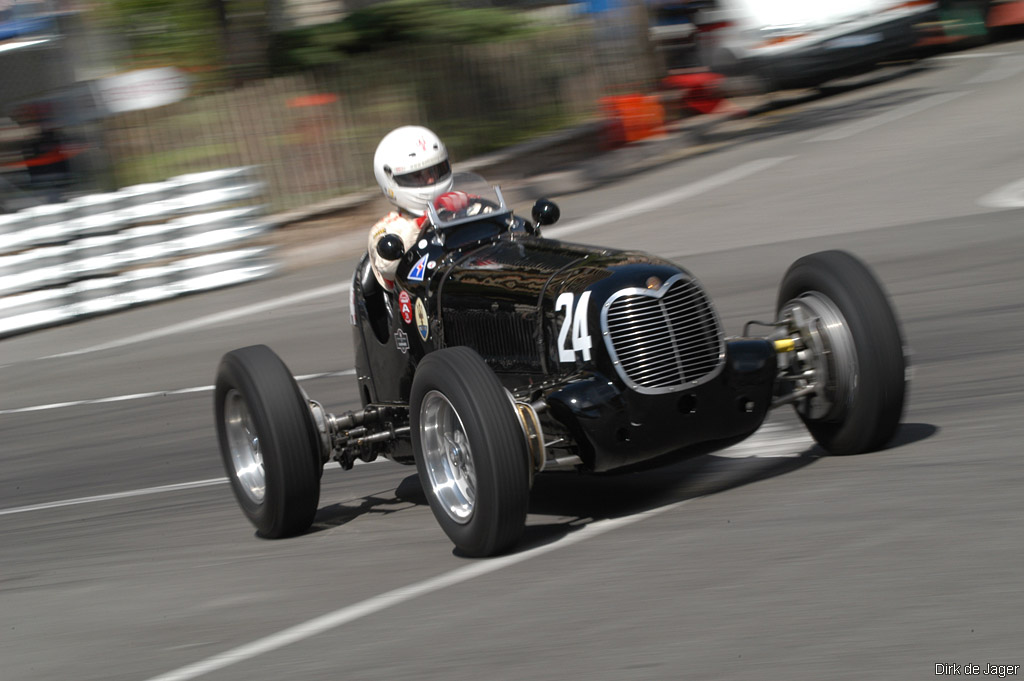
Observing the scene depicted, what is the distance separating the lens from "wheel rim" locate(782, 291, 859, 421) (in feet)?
18.1

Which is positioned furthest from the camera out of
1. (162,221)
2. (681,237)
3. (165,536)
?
(162,221)

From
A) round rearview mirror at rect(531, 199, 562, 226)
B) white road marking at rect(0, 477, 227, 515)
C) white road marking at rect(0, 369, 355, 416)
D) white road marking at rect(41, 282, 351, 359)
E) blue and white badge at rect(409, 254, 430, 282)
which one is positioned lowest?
white road marking at rect(0, 477, 227, 515)

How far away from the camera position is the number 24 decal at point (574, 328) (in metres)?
5.39

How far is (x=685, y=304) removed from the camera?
546 centimetres

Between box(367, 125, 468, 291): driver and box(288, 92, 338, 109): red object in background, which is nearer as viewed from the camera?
box(367, 125, 468, 291): driver

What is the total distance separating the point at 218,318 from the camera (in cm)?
1339

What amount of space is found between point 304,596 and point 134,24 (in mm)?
15193

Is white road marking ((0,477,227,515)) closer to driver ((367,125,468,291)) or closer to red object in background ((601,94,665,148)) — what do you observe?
driver ((367,125,468,291))

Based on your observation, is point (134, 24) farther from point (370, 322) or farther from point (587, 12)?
point (370, 322)

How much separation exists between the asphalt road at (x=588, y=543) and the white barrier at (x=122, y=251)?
2844mm

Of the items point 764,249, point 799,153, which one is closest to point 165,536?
point 764,249

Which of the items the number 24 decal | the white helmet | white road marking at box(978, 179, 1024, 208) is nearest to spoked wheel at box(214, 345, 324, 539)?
the white helmet

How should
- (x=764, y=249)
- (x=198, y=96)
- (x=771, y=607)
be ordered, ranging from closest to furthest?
(x=771, y=607) → (x=764, y=249) → (x=198, y=96)

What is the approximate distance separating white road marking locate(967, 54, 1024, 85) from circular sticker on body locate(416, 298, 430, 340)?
13564 millimetres
